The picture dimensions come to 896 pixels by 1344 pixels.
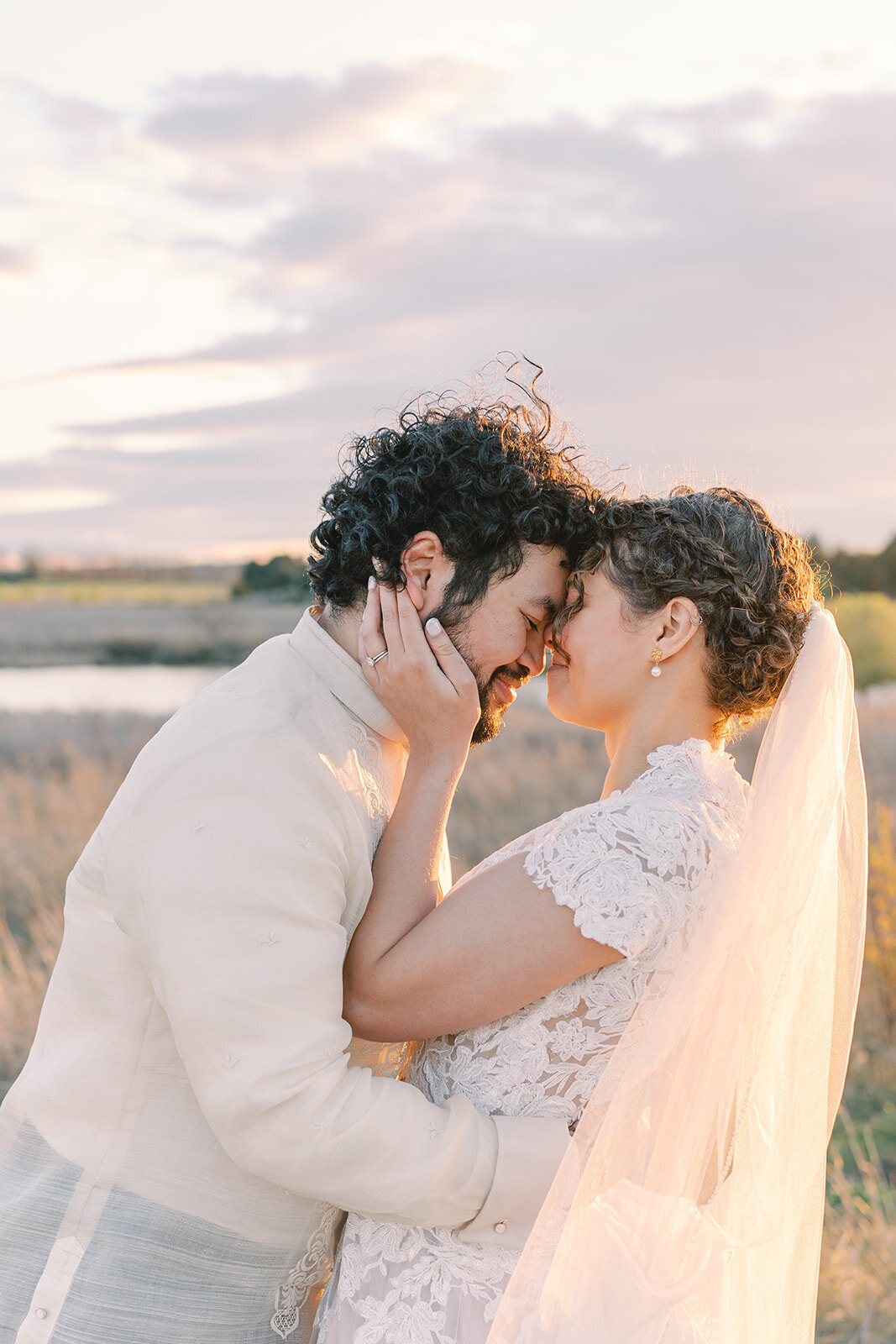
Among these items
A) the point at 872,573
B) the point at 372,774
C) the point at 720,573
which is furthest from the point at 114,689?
the point at 720,573

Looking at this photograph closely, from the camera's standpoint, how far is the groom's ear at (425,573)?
236 centimetres

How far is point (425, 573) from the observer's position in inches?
93.8

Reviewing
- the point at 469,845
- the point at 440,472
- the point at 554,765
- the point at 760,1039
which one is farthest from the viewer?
the point at 554,765

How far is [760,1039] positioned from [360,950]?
2.76 ft

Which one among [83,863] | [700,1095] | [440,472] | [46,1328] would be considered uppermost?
[440,472]

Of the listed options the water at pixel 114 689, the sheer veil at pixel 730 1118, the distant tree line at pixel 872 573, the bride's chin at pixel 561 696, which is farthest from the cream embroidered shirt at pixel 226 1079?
the distant tree line at pixel 872 573

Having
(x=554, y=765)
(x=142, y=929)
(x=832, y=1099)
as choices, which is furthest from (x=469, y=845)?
(x=142, y=929)

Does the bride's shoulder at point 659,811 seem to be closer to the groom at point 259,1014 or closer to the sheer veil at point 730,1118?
the sheer veil at point 730,1118

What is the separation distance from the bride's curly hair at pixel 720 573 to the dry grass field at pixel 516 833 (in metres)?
2.54

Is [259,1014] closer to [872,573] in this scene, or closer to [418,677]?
[418,677]

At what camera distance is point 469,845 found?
1072 centimetres

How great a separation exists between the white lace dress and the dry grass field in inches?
87.1

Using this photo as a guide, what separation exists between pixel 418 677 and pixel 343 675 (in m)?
0.16

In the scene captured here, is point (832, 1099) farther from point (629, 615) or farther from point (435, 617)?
point (435, 617)
